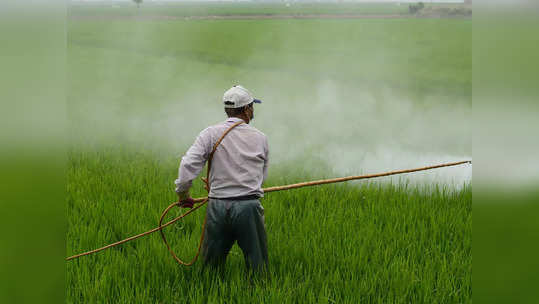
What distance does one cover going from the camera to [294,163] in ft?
25.3

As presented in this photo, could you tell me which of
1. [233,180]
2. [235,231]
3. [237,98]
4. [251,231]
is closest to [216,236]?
[235,231]

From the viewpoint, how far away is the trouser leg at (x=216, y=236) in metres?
3.11

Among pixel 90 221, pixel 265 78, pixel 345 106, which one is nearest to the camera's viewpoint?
pixel 90 221

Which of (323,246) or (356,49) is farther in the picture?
(356,49)

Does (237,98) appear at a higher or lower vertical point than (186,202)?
higher

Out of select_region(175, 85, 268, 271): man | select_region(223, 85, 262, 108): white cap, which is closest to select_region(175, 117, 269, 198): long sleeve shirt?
select_region(175, 85, 268, 271): man

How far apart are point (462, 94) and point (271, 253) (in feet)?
38.3

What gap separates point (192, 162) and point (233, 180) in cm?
29

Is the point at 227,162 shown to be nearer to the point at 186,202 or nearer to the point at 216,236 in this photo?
the point at 186,202
